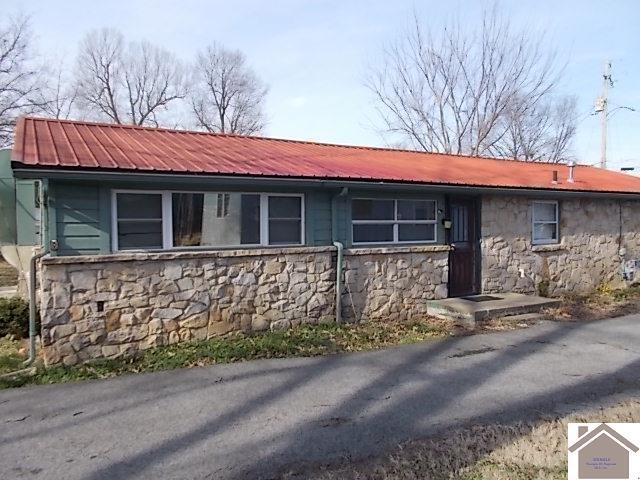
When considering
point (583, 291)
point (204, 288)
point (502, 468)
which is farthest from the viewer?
point (583, 291)

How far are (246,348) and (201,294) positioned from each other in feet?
3.41

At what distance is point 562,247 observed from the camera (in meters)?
11.6

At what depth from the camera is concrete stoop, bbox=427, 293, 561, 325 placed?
8547 mm

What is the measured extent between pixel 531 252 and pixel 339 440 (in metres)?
8.49

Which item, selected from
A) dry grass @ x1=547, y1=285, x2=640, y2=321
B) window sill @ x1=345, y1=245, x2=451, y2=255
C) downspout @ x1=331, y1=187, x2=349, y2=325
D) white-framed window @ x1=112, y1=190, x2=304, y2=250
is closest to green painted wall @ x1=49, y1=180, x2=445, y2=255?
white-framed window @ x1=112, y1=190, x2=304, y2=250

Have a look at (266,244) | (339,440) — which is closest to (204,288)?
(266,244)

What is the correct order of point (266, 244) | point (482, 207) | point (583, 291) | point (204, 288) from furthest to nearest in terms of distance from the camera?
point (583, 291) → point (482, 207) → point (266, 244) → point (204, 288)

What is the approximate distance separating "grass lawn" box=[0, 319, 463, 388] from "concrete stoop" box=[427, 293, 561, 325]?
0.39 m

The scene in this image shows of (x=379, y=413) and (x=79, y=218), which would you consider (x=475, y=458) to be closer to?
(x=379, y=413)

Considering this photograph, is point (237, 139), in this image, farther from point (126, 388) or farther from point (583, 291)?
point (583, 291)

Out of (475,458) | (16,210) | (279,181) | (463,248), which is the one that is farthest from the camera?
(463,248)

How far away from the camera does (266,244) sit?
305 inches

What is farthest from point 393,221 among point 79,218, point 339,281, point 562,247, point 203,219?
point 79,218

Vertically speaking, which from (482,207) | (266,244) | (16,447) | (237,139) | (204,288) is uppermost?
(237,139)
